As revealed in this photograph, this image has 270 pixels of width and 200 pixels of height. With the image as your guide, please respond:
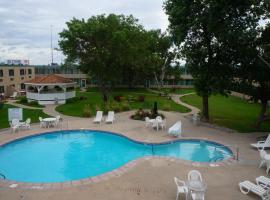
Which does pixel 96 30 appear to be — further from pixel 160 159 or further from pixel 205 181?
pixel 205 181

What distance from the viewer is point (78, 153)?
16266 millimetres

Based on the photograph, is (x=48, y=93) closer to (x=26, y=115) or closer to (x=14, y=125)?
(x=26, y=115)

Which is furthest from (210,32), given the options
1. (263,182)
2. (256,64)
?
(263,182)

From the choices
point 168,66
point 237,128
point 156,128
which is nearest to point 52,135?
point 156,128

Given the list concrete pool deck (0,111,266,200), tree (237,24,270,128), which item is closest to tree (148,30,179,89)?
tree (237,24,270,128)

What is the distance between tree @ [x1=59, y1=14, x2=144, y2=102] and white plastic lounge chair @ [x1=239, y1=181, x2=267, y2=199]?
2155cm

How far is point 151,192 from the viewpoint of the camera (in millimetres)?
9727

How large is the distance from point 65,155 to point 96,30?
15832mm

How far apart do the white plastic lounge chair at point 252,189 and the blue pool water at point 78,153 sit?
4327 millimetres

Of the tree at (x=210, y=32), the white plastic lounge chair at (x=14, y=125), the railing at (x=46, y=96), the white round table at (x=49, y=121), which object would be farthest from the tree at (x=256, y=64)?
the railing at (x=46, y=96)

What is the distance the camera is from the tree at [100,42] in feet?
93.6

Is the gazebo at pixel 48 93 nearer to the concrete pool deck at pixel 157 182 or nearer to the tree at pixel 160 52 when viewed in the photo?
the tree at pixel 160 52

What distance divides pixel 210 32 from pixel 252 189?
11331 millimetres

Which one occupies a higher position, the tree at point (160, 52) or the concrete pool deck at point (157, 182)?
the tree at point (160, 52)
